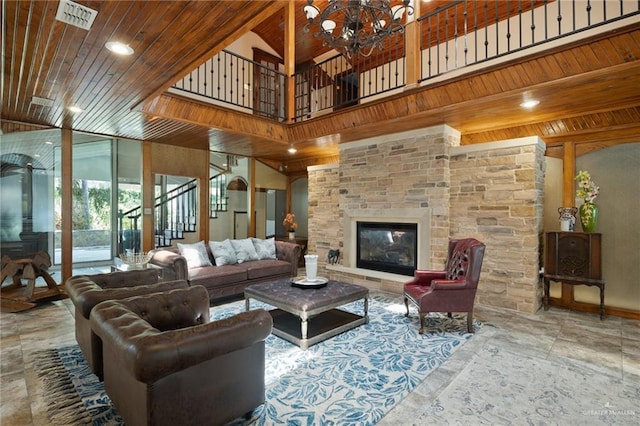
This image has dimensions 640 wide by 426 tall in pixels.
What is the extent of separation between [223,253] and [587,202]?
5349 mm

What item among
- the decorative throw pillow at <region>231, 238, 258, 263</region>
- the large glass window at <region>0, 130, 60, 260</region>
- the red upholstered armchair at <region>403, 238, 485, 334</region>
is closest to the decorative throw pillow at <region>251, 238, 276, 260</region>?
the decorative throw pillow at <region>231, 238, 258, 263</region>

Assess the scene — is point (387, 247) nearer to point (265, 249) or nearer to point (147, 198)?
point (265, 249)

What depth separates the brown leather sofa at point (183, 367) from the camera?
1627 millimetres

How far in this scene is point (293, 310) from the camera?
329 centimetres

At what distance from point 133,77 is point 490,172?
184 inches

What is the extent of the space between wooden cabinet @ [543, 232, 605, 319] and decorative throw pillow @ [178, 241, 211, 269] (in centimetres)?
507

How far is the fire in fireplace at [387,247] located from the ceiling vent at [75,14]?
4.62 m

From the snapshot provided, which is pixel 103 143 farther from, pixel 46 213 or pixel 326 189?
pixel 326 189

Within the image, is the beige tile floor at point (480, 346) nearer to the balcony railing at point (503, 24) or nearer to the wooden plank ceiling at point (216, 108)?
the wooden plank ceiling at point (216, 108)

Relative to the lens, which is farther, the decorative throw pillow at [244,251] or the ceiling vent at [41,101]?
the decorative throw pillow at [244,251]

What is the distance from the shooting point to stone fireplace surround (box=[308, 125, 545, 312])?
434 centimetres

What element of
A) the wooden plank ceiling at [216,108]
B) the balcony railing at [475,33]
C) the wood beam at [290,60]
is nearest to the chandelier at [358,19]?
the balcony railing at [475,33]

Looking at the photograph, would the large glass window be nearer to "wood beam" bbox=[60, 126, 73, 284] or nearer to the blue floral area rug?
"wood beam" bbox=[60, 126, 73, 284]

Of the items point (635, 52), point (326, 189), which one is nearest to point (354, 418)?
point (635, 52)
